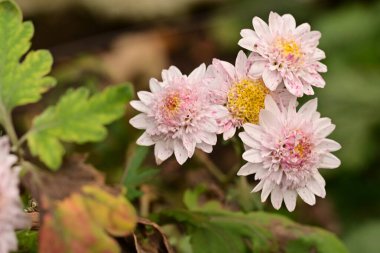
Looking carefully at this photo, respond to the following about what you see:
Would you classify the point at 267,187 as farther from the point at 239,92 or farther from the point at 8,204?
the point at 8,204

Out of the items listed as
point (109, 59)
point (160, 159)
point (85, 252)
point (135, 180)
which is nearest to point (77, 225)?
point (85, 252)

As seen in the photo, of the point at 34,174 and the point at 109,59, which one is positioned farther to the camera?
the point at 109,59

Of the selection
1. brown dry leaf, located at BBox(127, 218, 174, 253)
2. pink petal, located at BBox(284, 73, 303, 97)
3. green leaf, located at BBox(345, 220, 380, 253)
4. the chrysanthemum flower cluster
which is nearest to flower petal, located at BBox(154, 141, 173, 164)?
the chrysanthemum flower cluster

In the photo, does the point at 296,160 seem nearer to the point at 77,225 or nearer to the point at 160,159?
the point at 160,159

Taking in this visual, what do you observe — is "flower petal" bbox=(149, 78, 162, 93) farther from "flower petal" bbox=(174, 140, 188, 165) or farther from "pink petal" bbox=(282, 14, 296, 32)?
"pink petal" bbox=(282, 14, 296, 32)

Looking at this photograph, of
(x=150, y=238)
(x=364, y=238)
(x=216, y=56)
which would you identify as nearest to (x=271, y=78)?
(x=150, y=238)

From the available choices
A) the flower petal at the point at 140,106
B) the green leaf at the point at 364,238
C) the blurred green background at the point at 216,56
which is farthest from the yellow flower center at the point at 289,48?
the green leaf at the point at 364,238
